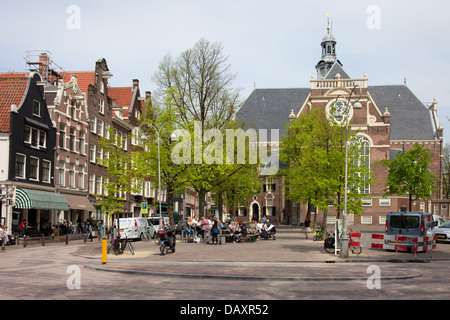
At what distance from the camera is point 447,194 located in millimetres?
86812

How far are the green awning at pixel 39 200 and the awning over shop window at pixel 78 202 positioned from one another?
4.52ft

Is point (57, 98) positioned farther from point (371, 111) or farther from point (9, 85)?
point (371, 111)

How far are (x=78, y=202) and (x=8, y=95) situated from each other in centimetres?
1204

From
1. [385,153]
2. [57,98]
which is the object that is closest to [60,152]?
[57,98]

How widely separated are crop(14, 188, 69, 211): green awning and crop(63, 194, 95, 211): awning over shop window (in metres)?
1.38

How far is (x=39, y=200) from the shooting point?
1494 inches

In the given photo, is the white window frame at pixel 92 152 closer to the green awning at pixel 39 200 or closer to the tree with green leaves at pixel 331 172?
the green awning at pixel 39 200

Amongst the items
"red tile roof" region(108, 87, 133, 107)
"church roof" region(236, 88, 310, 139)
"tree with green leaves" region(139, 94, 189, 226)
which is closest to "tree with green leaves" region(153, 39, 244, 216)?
"tree with green leaves" region(139, 94, 189, 226)

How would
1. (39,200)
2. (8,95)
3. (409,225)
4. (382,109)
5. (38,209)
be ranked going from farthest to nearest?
1. (382,109)
2. (38,209)
3. (8,95)
4. (39,200)
5. (409,225)

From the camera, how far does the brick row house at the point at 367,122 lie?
6738 centimetres

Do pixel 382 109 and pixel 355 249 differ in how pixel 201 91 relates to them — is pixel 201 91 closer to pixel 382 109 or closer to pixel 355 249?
pixel 355 249

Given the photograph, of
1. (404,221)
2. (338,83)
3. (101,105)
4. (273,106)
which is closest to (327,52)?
(273,106)

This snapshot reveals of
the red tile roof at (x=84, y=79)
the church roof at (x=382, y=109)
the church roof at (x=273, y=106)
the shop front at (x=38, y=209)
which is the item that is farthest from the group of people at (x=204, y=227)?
the church roof at (x=273, y=106)
